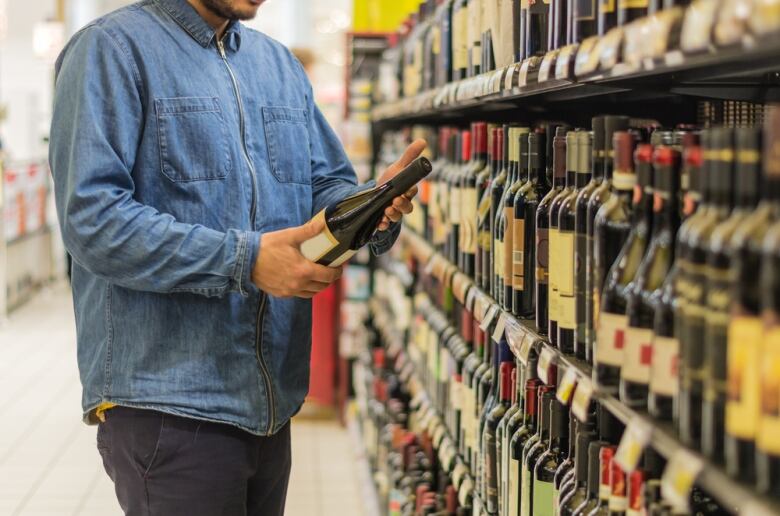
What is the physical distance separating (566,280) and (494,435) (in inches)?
30.9

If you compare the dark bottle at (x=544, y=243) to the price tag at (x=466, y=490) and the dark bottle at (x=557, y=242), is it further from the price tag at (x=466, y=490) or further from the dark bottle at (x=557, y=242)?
the price tag at (x=466, y=490)

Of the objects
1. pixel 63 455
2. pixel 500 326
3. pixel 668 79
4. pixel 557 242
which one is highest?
pixel 668 79

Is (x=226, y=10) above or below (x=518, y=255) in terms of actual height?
above

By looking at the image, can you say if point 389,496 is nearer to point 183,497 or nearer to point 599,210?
point 183,497

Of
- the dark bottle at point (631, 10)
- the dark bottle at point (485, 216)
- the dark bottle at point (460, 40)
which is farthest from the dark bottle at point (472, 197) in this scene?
the dark bottle at point (631, 10)

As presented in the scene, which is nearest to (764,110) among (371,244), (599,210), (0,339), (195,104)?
(599,210)

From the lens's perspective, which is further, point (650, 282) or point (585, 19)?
point (585, 19)

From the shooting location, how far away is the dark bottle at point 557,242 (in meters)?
1.82

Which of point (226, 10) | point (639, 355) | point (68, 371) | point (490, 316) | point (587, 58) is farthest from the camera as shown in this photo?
point (68, 371)

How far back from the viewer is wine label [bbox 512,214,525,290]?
216 centimetres

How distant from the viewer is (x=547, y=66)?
178cm

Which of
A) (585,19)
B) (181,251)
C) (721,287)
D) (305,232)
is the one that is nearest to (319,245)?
(305,232)

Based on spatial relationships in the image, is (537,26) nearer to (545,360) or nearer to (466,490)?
(545,360)

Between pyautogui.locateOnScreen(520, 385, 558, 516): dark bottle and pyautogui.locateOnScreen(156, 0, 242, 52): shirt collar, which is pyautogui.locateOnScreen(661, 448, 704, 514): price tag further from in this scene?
pyautogui.locateOnScreen(156, 0, 242, 52): shirt collar
